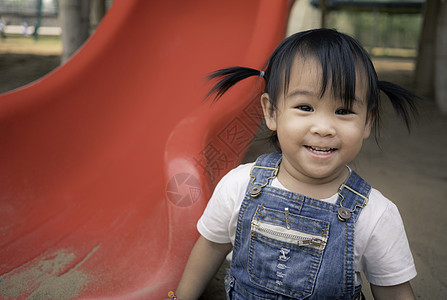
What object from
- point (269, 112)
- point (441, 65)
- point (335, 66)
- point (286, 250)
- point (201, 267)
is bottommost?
point (201, 267)

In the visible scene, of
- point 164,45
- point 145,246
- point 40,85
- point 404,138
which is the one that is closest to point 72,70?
point 40,85

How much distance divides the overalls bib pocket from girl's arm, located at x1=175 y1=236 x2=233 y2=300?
0.44 feet

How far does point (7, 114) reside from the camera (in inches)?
53.0

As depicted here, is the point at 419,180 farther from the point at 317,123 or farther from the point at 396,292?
the point at 317,123

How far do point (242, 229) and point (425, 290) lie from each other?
0.60 meters

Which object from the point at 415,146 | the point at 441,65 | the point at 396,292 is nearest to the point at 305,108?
the point at 396,292

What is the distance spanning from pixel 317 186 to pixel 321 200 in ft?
0.11

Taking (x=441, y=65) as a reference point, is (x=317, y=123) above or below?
above

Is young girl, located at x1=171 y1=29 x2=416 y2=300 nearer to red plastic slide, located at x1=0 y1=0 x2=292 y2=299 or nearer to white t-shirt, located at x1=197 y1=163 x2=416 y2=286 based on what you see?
white t-shirt, located at x1=197 y1=163 x2=416 y2=286

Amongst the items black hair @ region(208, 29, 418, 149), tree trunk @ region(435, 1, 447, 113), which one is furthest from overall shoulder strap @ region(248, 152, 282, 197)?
tree trunk @ region(435, 1, 447, 113)

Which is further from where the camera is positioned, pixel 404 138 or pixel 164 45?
pixel 404 138

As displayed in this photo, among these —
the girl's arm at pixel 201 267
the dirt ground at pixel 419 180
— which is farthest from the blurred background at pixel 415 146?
the girl's arm at pixel 201 267

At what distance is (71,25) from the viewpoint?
7.93 feet

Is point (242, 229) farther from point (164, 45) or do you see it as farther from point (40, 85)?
point (164, 45)
